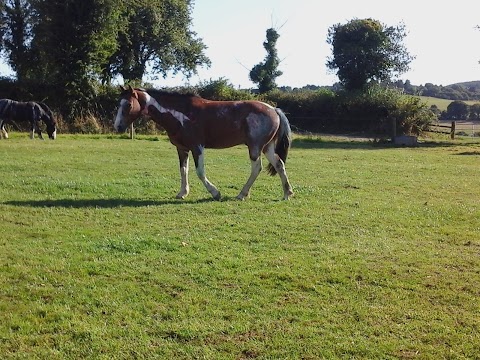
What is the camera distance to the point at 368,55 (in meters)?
50.0

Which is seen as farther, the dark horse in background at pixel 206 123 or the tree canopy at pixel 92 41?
the tree canopy at pixel 92 41

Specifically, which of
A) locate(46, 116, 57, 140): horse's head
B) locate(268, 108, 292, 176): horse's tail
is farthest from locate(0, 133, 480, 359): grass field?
locate(46, 116, 57, 140): horse's head

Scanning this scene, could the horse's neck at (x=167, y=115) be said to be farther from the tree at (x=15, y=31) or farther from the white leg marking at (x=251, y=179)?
the tree at (x=15, y=31)

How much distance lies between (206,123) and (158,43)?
39770 mm

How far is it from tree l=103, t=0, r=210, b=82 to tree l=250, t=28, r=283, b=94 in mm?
7853

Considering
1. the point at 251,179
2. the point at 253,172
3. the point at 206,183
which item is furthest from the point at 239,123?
the point at 206,183

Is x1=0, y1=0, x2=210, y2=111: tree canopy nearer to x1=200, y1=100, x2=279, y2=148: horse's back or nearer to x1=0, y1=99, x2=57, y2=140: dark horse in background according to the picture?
x1=0, y1=99, x2=57, y2=140: dark horse in background

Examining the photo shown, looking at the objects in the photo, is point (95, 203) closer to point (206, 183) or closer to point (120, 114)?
point (120, 114)

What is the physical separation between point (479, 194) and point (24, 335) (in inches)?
419

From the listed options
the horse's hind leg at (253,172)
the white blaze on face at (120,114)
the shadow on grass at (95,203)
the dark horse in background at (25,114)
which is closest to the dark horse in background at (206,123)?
the horse's hind leg at (253,172)

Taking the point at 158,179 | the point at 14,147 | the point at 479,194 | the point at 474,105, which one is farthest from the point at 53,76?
the point at 474,105

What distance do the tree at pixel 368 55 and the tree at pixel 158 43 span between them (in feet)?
43.9

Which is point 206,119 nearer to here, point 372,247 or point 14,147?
point 372,247

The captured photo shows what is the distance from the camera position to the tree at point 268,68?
1885 inches
